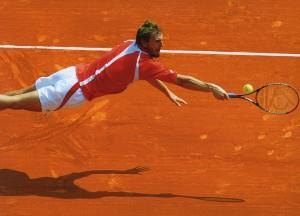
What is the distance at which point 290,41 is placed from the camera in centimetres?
1013

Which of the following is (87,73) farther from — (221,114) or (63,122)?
(221,114)

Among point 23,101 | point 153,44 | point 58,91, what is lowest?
point 23,101

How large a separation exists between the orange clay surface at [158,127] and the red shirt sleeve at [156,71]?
1.46 meters

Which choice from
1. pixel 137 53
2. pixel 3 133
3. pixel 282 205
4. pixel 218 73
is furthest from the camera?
pixel 218 73

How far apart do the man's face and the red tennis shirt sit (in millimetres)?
55

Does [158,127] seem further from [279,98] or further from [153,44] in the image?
[153,44]

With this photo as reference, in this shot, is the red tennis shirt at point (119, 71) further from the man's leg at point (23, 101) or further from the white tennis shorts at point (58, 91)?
the man's leg at point (23, 101)

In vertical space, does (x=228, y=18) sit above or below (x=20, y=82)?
above

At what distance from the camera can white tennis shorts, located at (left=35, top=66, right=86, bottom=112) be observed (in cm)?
805

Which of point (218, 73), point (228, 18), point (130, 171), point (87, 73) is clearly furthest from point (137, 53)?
point (228, 18)

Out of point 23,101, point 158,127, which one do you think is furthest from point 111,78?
point 158,127

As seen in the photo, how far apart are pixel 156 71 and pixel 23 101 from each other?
5.18ft

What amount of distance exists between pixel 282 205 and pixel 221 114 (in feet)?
5.08

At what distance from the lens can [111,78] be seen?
26.0ft
